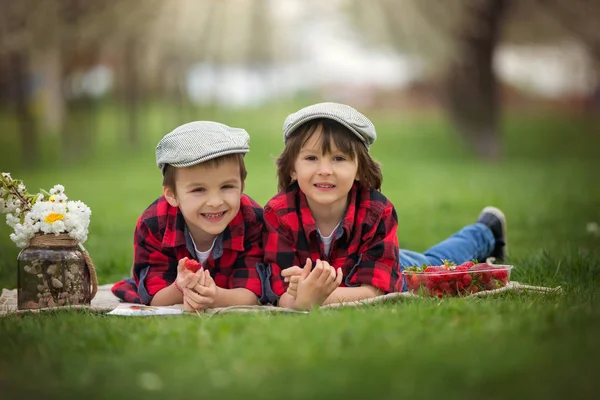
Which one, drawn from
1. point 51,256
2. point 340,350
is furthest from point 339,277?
point 51,256

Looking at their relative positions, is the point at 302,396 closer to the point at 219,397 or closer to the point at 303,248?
the point at 219,397

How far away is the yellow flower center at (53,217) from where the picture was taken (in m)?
4.11

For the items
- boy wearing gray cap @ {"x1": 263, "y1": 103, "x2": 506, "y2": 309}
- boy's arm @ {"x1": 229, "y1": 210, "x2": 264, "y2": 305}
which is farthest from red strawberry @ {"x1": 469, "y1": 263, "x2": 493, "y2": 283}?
boy's arm @ {"x1": 229, "y1": 210, "x2": 264, "y2": 305}

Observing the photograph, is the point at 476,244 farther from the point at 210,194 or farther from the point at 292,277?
the point at 210,194

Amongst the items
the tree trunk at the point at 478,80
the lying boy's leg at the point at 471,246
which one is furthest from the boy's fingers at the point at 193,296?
the tree trunk at the point at 478,80

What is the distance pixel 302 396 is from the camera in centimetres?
248

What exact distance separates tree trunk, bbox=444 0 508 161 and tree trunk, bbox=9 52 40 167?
31.5ft

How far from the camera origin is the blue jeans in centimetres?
523

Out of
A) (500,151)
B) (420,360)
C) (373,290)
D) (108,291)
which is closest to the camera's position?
(420,360)

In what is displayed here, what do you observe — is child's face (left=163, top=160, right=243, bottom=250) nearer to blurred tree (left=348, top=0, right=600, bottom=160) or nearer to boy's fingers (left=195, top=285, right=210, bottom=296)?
boy's fingers (left=195, top=285, right=210, bottom=296)

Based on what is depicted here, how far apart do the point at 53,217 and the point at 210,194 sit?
810mm

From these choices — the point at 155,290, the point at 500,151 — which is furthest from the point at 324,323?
the point at 500,151

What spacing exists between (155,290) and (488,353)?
85.5 inches

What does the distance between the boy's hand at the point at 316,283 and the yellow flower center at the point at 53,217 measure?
4.21 ft
